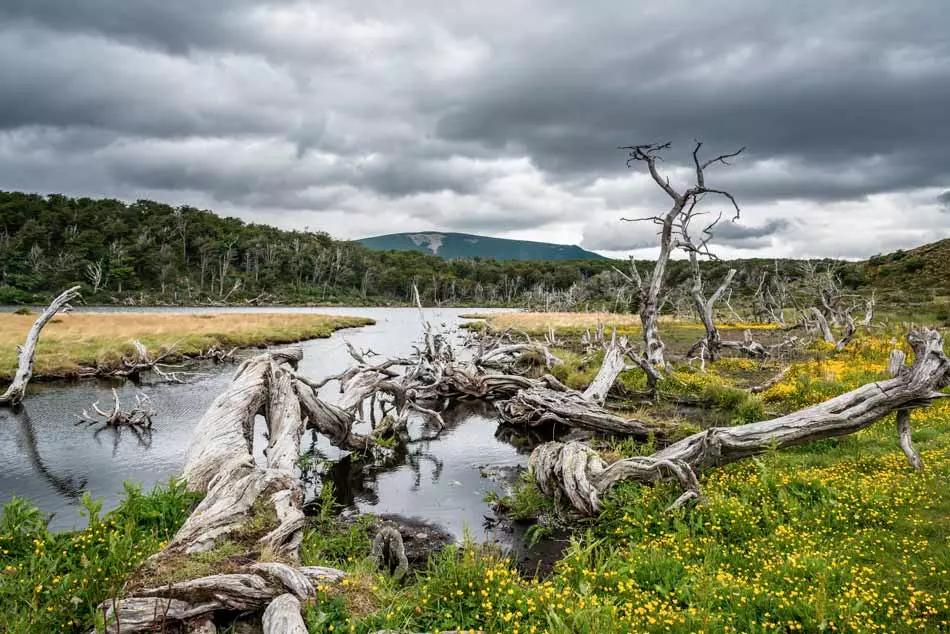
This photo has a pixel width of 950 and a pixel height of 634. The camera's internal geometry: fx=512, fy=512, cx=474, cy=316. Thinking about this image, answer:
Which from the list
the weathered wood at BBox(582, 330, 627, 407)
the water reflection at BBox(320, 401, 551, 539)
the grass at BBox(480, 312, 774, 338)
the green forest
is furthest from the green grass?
the green forest

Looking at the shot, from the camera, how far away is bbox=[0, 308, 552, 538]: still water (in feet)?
36.0

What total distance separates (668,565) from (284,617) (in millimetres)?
4504

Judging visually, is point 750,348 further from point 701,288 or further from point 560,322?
point 560,322

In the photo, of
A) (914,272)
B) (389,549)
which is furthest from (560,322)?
(914,272)

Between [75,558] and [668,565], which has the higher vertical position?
[75,558]

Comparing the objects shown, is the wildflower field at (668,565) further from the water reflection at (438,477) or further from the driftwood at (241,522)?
the water reflection at (438,477)

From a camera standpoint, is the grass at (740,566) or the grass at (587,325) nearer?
the grass at (740,566)

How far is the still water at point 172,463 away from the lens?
432 inches

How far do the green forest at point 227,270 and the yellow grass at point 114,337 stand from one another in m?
55.1

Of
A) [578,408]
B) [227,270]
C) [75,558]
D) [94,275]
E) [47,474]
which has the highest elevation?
[227,270]

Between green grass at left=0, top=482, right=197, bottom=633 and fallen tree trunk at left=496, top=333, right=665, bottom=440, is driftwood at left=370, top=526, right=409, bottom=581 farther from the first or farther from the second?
fallen tree trunk at left=496, top=333, right=665, bottom=440

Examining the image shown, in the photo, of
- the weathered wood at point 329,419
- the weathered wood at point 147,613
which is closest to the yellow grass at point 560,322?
the weathered wood at point 329,419

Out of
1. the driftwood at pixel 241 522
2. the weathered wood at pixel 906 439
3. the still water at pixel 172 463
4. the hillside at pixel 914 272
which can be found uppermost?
the hillside at pixel 914 272

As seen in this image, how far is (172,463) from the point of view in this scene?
13273 millimetres
